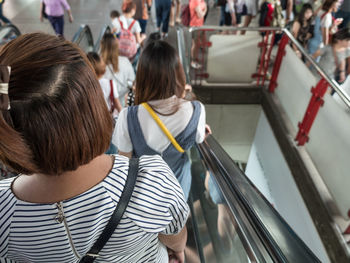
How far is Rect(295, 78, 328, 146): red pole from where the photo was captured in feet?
11.4

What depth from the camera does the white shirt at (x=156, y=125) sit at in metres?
1.59

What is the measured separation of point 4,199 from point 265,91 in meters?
5.29

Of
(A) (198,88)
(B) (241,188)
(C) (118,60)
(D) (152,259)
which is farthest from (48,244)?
(A) (198,88)

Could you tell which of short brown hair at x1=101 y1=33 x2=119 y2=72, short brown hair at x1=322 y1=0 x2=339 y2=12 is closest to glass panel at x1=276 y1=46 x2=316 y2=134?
short brown hair at x1=322 y1=0 x2=339 y2=12

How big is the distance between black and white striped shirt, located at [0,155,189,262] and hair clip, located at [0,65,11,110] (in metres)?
0.30

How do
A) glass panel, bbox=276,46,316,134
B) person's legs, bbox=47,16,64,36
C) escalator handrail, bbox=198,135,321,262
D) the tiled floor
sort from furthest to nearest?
the tiled floor → person's legs, bbox=47,16,64,36 → glass panel, bbox=276,46,316,134 → escalator handrail, bbox=198,135,321,262

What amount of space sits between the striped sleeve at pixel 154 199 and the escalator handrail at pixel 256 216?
12.9 inches

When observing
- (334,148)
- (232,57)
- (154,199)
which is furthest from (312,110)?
(154,199)

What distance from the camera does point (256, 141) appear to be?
6121mm

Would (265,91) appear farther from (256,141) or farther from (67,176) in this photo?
(67,176)

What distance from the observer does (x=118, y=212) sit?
2.50 ft

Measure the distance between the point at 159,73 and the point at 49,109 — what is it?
1.08 meters

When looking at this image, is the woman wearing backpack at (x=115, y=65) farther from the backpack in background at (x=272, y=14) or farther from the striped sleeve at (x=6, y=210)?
the backpack in background at (x=272, y=14)

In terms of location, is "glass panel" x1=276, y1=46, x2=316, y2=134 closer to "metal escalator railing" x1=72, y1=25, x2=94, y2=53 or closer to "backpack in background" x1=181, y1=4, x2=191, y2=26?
"backpack in background" x1=181, y1=4, x2=191, y2=26
